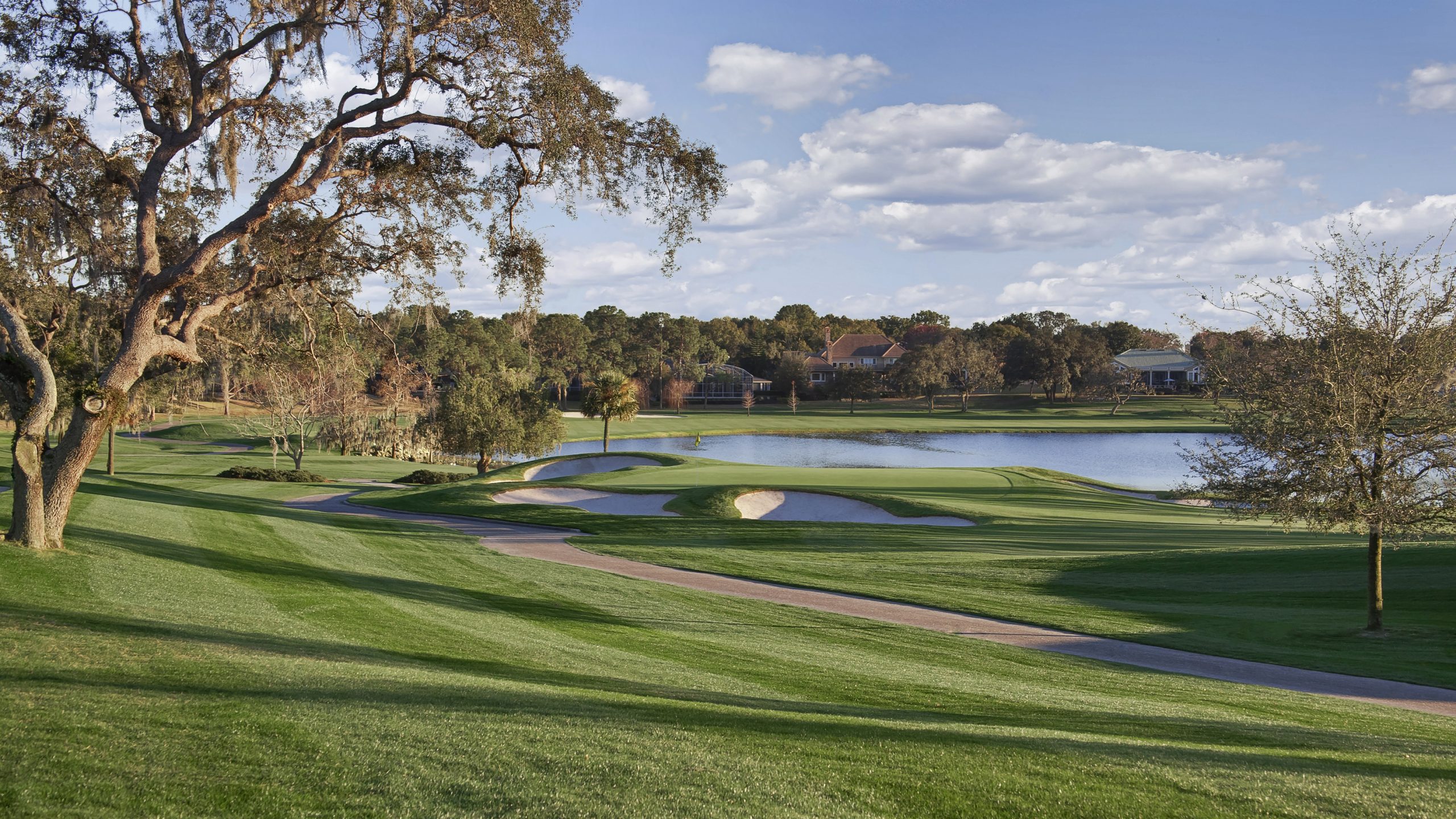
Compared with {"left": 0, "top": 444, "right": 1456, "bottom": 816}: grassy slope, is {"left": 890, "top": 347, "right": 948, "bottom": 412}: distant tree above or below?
above

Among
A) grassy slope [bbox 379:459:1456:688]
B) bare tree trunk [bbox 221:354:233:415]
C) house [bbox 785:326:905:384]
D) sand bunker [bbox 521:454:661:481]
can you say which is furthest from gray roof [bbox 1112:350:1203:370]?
bare tree trunk [bbox 221:354:233:415]

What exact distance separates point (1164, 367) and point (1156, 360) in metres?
3.33

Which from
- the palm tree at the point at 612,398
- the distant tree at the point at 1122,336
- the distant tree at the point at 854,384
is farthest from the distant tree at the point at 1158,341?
the palm tree at the point at 612,398

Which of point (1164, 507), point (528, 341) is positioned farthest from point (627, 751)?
point (1164, 507)

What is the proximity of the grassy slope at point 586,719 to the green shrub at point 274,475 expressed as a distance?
928 inches

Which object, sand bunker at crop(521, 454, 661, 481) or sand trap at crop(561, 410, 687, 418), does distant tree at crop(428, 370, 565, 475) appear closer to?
sand bunker at crop(521, 454, 661, 481)

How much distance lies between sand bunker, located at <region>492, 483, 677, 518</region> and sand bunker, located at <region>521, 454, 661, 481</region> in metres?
5.86

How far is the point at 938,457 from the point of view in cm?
6088

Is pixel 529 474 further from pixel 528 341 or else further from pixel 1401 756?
pixel 1401 756

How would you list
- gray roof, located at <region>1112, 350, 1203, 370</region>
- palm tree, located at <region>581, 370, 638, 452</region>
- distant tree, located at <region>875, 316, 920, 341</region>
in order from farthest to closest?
distant tree, located at <region>875, 316, 920, 341</region>
gray roof, located at <region>1112, 350, 1203, 370</region>
palm tree, located at <region>581, 370, 638, 452</region>

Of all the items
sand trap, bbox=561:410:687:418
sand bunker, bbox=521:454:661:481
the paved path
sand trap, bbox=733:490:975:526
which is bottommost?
the paved path

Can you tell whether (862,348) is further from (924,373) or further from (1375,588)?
(1375,588)

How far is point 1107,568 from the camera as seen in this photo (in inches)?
729

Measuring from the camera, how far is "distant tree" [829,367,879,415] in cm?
10262
